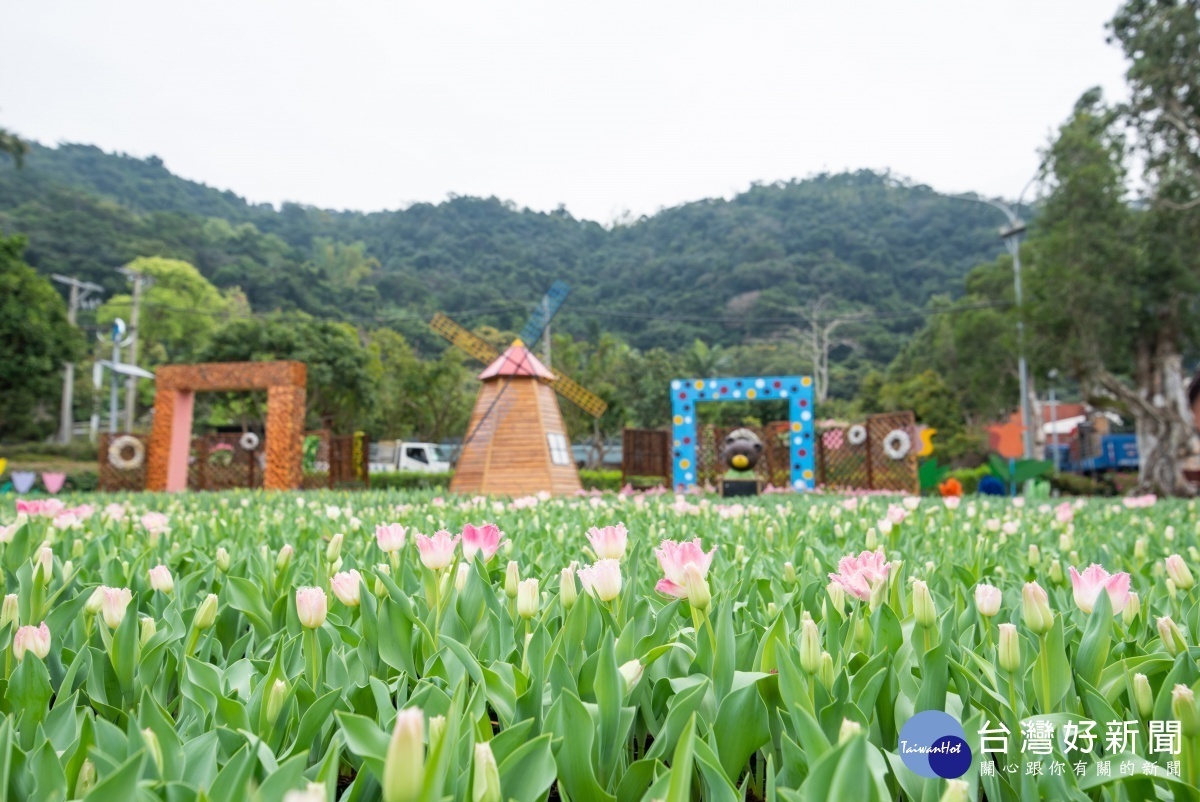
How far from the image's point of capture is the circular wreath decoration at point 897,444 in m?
17.3

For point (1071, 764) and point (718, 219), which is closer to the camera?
point (1071, 764)

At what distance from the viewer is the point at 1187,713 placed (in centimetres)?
90

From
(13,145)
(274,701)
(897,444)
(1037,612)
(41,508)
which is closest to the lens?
(274,701)

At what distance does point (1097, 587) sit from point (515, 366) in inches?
564

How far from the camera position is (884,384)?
43312mm

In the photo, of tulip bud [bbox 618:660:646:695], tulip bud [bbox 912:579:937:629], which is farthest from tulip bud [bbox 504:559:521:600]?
tulip bud [bbox 912:579:937:629]

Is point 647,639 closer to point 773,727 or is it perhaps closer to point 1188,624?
point 773,727

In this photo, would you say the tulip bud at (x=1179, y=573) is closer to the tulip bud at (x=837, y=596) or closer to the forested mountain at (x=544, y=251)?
the tulip bud at (x=837, y=596)

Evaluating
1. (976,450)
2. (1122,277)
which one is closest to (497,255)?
(976,450)

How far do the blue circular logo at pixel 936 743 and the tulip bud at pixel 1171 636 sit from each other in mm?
677

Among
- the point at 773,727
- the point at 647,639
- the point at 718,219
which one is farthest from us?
the point at 718,219

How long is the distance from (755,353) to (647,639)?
51.2m

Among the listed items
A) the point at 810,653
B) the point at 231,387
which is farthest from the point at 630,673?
the point at 231,387

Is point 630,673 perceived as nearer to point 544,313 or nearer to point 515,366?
point 515,366
